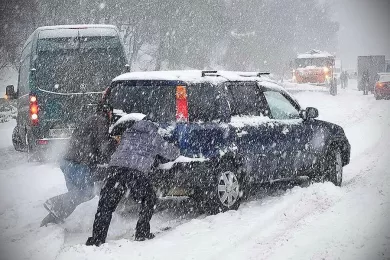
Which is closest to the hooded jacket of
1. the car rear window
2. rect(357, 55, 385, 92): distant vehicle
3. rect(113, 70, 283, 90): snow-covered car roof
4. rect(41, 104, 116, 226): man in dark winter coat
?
rect(41, 104, 116, 226): man in dark winter coat

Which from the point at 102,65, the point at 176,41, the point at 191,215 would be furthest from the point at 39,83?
the point at 176,41

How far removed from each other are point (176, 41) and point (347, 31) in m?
169

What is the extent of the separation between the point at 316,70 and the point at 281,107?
23.7 meters

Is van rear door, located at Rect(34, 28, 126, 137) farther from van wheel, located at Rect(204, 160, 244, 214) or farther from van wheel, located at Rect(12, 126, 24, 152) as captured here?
van wheel, located at Rect(204, 160, 244, 214)

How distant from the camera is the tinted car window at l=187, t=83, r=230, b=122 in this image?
6051 mm

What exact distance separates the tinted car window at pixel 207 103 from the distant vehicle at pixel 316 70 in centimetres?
2469

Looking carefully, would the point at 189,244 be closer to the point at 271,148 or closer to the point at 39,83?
the point at 271,148

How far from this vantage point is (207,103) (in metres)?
6.26

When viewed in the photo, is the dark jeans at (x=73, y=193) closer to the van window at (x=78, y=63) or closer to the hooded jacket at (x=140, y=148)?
A: the hooded jacket at (x=140, y=148)

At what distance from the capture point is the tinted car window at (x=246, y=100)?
673 cm

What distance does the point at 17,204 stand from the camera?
22.9 ft

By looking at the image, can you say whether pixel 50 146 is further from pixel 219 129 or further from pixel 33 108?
pixel 219 129

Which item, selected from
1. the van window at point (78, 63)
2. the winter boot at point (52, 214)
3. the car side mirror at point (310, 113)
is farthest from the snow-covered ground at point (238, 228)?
the van window at point (78, 63)

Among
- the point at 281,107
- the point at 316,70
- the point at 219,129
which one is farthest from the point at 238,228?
the point at 316,70
